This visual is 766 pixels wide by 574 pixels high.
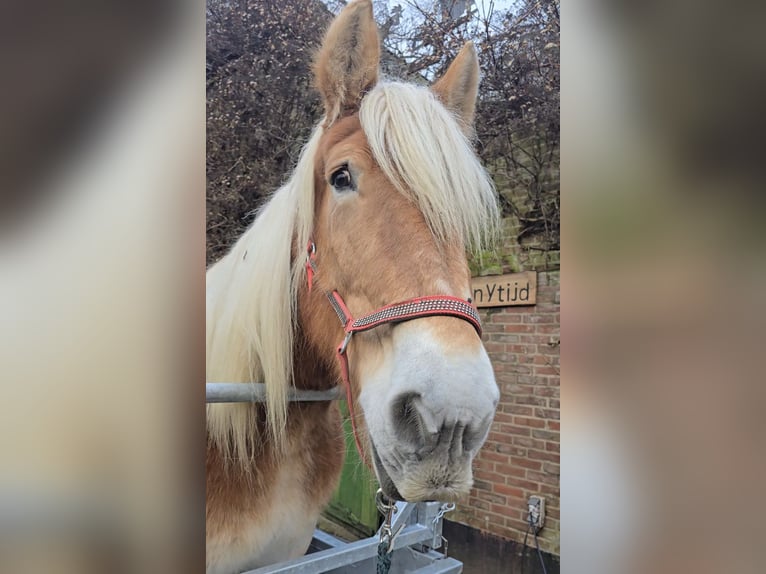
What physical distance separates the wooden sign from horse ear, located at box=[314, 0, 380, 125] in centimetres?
54

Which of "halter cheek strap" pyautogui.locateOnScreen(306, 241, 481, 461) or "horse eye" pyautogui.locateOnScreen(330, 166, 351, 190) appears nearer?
"halter cheek strap" pyautogui.locateOnScreen(306, 241, 481, 461)

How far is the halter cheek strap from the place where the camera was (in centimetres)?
108

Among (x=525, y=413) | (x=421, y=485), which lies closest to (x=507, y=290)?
(x=525, y=413)

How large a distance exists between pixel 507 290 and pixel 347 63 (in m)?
0.68

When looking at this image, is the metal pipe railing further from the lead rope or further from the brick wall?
the brick wall

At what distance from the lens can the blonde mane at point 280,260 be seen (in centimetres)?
122

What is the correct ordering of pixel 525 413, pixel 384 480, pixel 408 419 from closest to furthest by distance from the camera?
pixel 408 419 < pixel 384 480 < pixel 525 413

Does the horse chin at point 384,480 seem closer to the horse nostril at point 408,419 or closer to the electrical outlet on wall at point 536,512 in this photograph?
the horse nostril at point 408,419

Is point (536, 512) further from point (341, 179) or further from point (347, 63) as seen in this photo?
point (347, 63)

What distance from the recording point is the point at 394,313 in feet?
3.59

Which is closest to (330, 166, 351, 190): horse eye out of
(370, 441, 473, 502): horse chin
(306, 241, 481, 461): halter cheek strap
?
(306, 241, 481, 461): halter cheek strap
